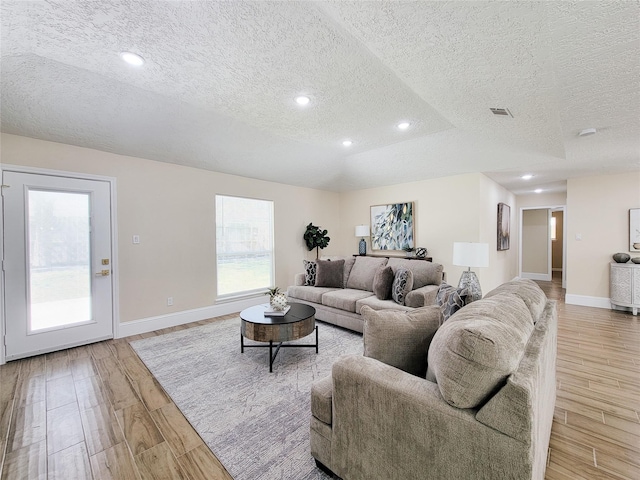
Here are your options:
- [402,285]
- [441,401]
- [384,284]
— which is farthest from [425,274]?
[441,401]

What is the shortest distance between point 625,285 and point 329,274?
4948 mm

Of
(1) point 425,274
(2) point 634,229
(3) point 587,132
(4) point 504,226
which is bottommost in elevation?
(1) point 425,274

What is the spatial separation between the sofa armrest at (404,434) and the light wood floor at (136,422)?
0.82 metres

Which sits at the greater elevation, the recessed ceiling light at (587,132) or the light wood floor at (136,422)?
the recessed ceiling light at (587,132)

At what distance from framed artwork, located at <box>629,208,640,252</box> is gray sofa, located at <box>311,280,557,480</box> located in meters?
5.02

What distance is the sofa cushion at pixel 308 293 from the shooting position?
3990 millimetres

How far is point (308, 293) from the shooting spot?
411cm

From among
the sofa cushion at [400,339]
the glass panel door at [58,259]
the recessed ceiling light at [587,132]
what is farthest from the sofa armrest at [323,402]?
the recessed ceiling light at [587,132]

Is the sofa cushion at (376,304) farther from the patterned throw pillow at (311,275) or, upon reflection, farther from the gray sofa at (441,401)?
the gray sofa at (441,401)

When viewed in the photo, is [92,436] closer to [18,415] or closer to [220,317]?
[18,415]

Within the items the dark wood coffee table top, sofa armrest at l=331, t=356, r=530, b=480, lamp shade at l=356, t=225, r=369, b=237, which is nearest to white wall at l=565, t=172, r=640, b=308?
lamp shade at l=356, t=225, r=369, b=237

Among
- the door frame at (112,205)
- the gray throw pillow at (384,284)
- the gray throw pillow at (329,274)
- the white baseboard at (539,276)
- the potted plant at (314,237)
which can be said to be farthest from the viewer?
the white baseboard at (539,276)

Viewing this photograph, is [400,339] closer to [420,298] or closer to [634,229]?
[420,298]

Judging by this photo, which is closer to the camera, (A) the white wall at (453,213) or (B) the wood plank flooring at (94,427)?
(B) the wood plank flooring at (94,427)
